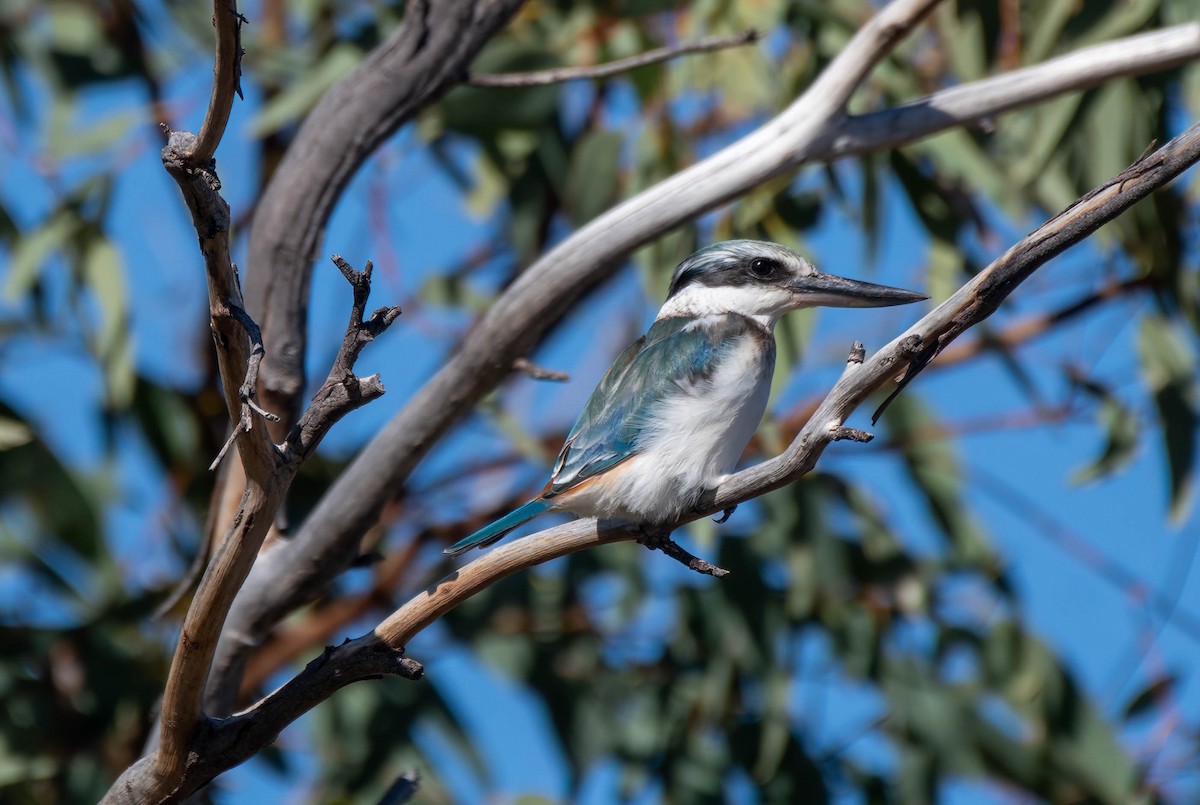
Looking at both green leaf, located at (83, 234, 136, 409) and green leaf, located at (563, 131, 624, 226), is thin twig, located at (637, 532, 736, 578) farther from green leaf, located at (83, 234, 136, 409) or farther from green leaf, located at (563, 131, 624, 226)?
green leaf, located at (83, 234, 136, 409)

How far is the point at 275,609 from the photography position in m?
2.29

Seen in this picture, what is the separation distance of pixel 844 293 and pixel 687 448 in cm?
43

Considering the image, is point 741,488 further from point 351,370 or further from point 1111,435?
point 1111,435

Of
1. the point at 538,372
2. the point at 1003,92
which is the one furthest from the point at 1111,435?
the point at 538,372

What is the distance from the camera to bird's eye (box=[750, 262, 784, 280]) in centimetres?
239

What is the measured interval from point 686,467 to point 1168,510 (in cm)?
165

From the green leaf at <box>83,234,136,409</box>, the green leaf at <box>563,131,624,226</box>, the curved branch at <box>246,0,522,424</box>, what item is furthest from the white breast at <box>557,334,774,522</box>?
the green leaf at <box>83,234,136,409</box>

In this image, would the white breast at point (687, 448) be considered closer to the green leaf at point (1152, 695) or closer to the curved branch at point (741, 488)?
the curved branch at point (741, 488)

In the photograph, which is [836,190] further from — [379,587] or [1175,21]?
[379,587]

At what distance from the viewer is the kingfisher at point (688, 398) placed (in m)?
2.02

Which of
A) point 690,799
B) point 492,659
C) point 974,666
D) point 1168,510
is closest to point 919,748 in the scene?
point 974,666

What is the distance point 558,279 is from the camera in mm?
2320

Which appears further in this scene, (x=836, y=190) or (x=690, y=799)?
(x=690, y=799)

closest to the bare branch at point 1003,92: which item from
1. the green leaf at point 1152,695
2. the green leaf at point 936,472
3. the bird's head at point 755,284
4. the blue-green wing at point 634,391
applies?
the bird's head at point 755,284
